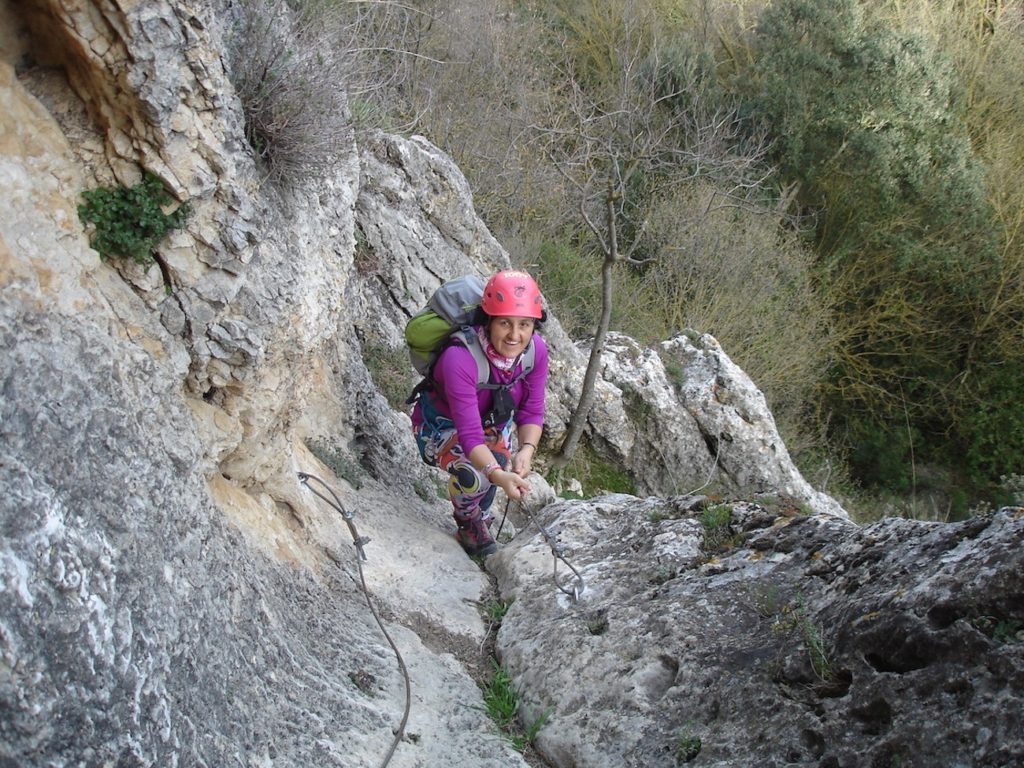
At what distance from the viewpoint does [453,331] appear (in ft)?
15.4

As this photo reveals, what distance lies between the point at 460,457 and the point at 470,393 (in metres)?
0.67

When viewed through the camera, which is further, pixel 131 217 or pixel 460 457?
pixel 460 457

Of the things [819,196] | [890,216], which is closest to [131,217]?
[890,216]

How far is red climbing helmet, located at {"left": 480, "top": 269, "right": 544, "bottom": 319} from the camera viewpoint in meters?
4.45

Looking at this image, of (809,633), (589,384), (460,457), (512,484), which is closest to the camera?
(809,633)

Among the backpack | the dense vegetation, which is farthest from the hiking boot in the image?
the dense vegetation

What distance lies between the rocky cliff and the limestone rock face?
11 millimetres

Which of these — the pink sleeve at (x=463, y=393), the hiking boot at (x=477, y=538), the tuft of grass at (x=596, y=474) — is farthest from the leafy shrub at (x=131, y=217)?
the tuft of grass at (x=596, y=474)

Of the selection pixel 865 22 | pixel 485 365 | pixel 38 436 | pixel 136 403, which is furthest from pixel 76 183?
pixel 865 22

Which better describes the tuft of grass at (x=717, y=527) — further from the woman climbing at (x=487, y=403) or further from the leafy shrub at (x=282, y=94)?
the leafy shrub at (x=282, y=94)

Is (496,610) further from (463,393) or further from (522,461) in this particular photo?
(463,393)

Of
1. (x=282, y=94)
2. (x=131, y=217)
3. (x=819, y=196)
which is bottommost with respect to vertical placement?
(x=819, y=196)

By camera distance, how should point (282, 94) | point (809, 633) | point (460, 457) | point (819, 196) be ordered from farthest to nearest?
point (819, 196), point (460, 457), point (282, 94), point (809, 633)

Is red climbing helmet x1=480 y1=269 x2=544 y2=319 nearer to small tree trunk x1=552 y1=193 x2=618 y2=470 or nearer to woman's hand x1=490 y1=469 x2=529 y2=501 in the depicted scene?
woman's hand x1=490 y1=469 x2=529 y2=501
